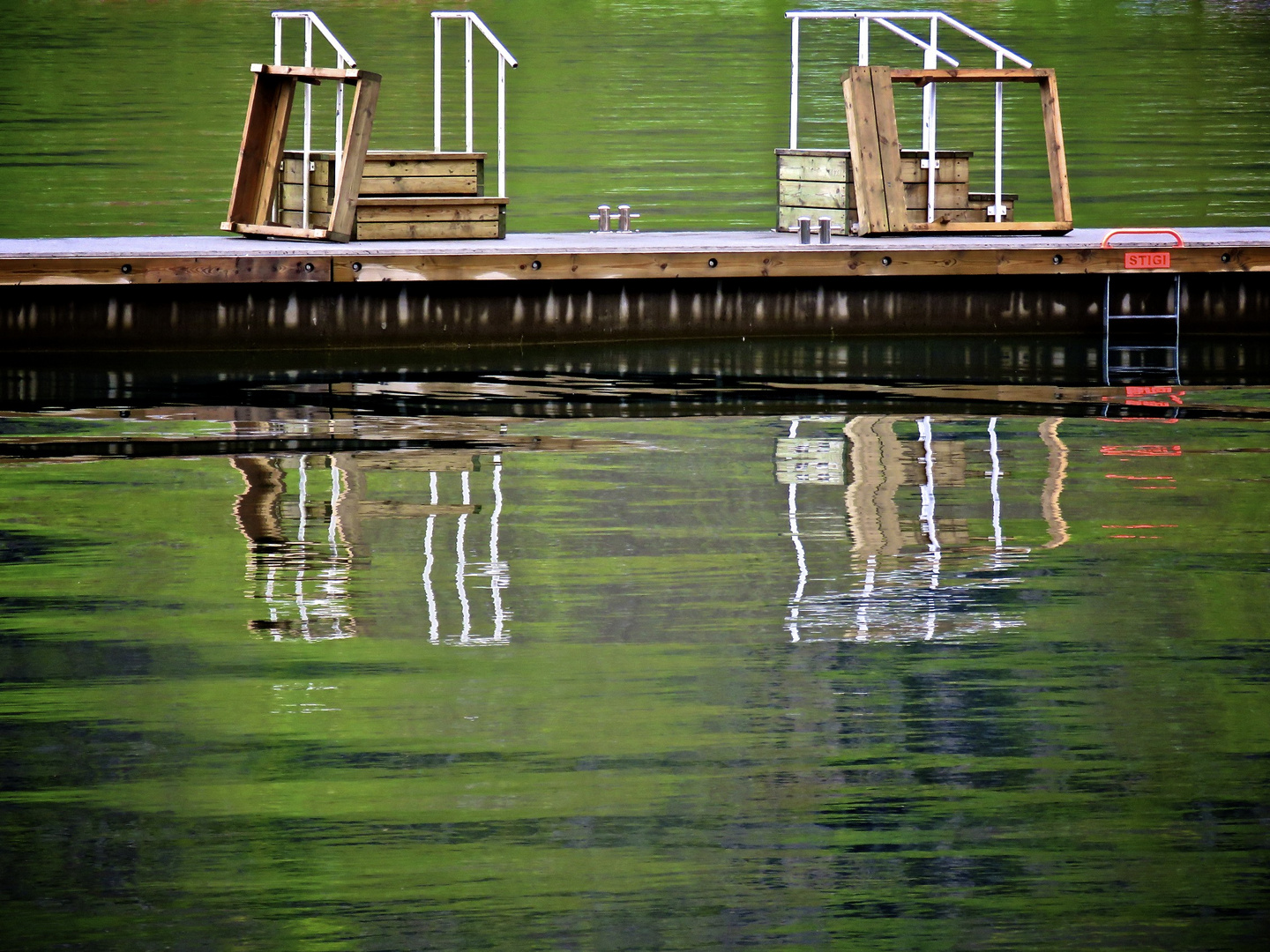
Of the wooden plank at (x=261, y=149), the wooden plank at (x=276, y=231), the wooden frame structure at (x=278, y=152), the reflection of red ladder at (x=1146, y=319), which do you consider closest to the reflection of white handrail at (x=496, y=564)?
the wooden frame structure at (x=278, y=152)

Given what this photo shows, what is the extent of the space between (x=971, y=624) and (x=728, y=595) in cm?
96

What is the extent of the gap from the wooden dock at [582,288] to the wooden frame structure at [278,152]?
0.18 metres

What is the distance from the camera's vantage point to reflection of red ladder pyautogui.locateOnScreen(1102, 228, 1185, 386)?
14.8m

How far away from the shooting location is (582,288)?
15.7 meters

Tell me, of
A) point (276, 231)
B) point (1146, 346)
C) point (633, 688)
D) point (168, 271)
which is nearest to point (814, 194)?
point (1146, 346)

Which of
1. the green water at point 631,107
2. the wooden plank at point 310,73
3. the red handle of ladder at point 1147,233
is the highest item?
the green water at point 631,107

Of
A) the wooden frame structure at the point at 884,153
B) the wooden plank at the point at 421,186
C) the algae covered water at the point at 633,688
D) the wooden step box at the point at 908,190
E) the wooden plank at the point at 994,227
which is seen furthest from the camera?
the wooden step box at the point at 908,190

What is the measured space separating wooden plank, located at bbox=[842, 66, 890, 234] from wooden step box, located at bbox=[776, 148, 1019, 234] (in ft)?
0.71

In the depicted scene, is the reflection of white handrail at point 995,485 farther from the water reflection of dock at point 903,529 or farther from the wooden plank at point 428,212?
the wooden plank at point 428,212

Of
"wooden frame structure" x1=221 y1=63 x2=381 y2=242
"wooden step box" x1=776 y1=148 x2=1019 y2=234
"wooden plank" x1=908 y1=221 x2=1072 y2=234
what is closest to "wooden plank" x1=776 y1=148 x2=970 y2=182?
"wooden step box" x1=776 y1=148 x2=1019 y2=234

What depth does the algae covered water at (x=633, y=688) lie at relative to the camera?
202 inches

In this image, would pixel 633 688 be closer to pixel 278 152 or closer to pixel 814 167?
pixel 278 152

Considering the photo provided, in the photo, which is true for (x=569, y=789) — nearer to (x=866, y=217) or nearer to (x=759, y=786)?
(x=759, y=786)

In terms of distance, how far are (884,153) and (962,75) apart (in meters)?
0.86
